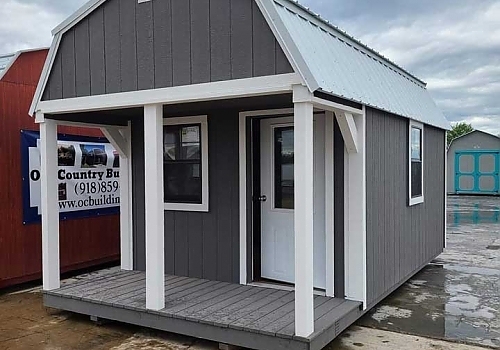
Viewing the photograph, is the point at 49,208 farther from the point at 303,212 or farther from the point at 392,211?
the point at 392,211

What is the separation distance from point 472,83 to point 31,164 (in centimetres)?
2857

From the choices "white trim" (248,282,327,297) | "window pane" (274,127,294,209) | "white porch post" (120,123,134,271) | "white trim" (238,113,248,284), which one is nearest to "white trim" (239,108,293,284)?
"white trim" (238,113,248,284)

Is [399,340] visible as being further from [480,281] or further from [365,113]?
[480,281]

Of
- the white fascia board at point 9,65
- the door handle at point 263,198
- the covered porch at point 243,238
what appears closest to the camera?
the covered porch at point 243,238

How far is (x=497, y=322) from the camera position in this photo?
4.34 m

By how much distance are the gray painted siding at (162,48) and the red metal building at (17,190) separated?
1261 millimetres

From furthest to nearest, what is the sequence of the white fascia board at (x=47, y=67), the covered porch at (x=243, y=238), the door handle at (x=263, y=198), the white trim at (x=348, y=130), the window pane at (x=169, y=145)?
the window pane at (x=169, y=145)
the door handle at (x=263, y=198)
the white fascia board at (x=47, y=67)
the white trim at (x=348, y=130)
the covered porch at (x=243, y=238)

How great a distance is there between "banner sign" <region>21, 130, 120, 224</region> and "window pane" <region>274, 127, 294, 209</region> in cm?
285

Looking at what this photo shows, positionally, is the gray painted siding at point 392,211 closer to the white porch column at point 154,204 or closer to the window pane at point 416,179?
the window pane at point 416,179

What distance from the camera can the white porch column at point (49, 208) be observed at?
4.59 metres

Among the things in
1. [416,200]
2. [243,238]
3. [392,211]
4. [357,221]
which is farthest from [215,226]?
[416,200]

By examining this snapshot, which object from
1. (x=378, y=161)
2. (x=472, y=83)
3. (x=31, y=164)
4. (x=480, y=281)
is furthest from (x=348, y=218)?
(x=472, y=83)

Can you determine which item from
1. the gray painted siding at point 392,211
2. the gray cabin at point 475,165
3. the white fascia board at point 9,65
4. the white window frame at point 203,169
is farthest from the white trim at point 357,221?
the gray cabin at point 475,165

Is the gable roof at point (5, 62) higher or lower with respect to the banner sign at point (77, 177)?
higher
